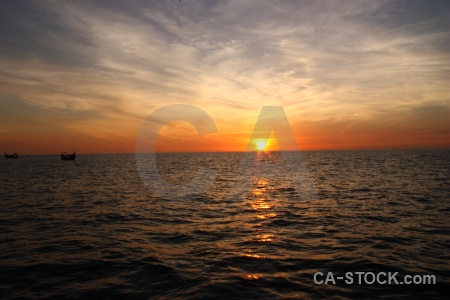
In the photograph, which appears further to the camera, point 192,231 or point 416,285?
point 192,231

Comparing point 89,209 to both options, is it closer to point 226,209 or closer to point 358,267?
point 226,209

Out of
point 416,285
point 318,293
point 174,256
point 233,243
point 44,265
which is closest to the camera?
point 318,293

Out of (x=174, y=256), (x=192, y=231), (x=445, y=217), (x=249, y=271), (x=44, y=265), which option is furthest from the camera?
(x=445, y=217)

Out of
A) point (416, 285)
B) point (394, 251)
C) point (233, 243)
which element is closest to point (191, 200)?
point (233, 243)

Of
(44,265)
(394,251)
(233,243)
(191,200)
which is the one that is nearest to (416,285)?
(394,251)

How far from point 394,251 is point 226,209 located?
14.0m

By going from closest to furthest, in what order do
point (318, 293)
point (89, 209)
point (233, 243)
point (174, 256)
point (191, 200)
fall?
point (318, 293)
point (174, 256)
point (233, 243)
point (89, 209)
point (191, 200)

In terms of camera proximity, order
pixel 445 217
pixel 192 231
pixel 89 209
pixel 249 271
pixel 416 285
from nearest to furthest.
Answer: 1. pixel 416 285
2. pixel 249 271
3. pixel 192 231
4. pixel 445 217
5. pixel 89 209

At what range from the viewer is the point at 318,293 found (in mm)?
9859

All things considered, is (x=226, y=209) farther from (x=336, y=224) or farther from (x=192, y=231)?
(x=336, y=224)

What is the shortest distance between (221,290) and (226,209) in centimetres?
1518

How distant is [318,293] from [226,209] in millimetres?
15783

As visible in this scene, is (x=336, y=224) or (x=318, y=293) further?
(x=336, y=224)

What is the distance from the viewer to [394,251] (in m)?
13.9
